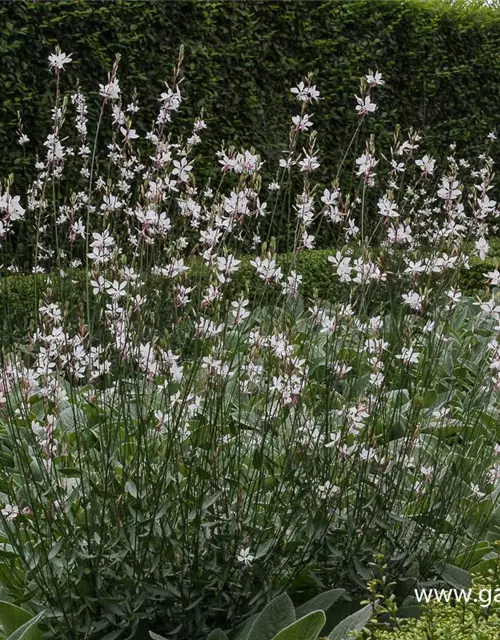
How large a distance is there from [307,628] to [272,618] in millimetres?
173

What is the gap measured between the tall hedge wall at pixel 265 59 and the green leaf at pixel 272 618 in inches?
123

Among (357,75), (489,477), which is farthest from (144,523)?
(357,75)

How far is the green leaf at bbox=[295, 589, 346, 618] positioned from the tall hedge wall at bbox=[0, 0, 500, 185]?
3.05 metres

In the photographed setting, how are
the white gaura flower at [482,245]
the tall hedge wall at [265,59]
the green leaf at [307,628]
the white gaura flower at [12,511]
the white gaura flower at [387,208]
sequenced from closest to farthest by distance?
the green leaf at [307,628] < the white gaura flower at [12,511] < the white gaura flower at [482,245] < the white gaura flower at [387,208] < the tall hedge wall at [265,59]

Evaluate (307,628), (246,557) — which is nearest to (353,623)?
(307,628)

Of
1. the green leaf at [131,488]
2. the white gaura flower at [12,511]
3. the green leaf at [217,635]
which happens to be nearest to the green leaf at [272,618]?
the green leaf at [217,635]

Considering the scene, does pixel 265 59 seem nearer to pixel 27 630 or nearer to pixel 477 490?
pixel 477 490

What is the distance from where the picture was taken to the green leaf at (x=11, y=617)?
2254mm

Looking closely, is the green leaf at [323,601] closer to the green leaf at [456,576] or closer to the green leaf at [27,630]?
the green leaf at [456,576]

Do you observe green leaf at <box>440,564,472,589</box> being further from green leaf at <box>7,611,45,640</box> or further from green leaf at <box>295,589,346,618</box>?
green leaf at <box>7,611,45,640</box>

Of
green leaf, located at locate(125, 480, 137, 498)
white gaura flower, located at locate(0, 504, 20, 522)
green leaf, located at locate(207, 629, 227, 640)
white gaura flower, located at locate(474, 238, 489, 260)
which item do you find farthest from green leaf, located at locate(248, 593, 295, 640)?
white gaura flower, located at locate(474, 238, 489, 260)

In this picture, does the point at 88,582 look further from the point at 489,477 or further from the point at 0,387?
the point at 489,477

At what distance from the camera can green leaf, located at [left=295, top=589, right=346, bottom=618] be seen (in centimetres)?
231

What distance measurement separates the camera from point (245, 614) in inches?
92.5
